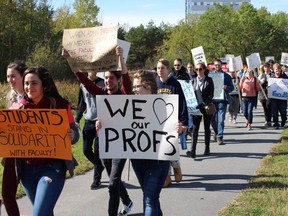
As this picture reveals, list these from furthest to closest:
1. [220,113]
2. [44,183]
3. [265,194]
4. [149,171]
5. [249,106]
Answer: [249,106], [220,113], [265,194], [149,171], [44,183]

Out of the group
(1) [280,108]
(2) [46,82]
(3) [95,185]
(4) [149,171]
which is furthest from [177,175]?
(1) [280,108]

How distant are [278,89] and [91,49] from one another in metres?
9.47

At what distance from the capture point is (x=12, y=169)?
14.9 ft

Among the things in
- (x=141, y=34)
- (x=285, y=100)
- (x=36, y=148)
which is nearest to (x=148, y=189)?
(x=36, y=148)

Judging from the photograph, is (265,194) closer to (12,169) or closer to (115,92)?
(115,92)

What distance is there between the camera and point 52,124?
13.8ft

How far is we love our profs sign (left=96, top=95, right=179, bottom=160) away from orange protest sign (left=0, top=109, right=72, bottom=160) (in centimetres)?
74

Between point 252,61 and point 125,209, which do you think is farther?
point 252,61

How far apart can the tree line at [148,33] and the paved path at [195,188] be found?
993 inches

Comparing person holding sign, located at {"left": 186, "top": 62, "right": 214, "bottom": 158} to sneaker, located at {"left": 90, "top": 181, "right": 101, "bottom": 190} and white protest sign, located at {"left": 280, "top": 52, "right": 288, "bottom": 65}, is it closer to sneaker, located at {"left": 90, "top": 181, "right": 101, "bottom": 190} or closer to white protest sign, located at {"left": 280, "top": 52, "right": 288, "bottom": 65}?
sneaker, located at {"left": 90, "top": 181, "right": 101, "bottom": 190}

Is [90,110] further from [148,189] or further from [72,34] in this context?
[148,189]

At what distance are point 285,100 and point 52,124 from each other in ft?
35.2

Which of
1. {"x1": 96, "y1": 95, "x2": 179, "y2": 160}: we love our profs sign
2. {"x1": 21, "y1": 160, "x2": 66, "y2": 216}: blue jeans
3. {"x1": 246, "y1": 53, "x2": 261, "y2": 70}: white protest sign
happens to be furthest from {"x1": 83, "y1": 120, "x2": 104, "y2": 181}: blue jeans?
{"x1": 246, "y1": 53, "x2": 261, "y2": 70}: white protest sign

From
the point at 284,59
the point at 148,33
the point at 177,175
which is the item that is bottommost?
the point at 177,175
